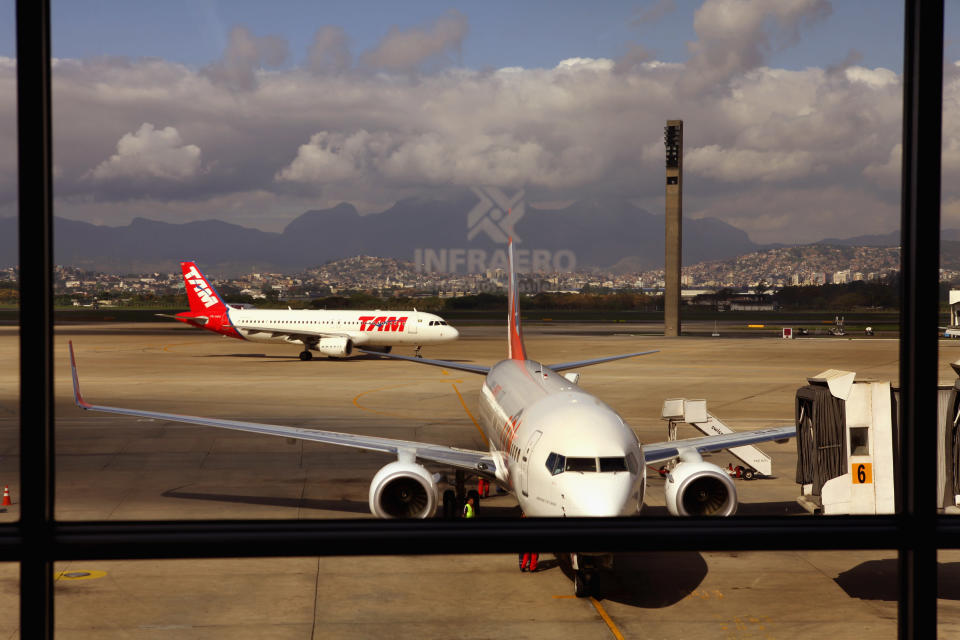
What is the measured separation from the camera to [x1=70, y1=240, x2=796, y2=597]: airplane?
13.5 metres

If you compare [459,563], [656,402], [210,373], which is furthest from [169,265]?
[459,563]

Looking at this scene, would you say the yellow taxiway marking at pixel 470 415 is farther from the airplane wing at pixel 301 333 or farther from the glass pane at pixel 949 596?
the glass pane at pixel 949 596

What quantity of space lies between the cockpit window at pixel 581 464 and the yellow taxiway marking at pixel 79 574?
29.8 ft

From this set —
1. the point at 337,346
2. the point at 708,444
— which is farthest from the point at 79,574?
the point at 337,346

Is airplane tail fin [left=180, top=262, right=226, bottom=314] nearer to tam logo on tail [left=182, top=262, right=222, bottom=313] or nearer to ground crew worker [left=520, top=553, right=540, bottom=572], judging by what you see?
tam logo on tail [left=182, top=262, right=222, bottom=313]

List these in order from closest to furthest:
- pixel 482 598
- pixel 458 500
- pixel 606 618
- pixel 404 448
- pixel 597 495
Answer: pixel 597 495, pixel 606 618, pixel 482 598, pixel 404 448, pixel 458 500

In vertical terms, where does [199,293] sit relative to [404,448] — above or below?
above

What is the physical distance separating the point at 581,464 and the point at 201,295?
60548mm

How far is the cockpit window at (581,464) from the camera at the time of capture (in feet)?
44.3

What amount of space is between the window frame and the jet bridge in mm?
20347

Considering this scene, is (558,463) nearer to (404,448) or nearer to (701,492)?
(701,492)

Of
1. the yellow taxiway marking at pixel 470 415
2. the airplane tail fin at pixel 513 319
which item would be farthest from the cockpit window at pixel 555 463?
the yellow taxiway marking at pixel 470 415

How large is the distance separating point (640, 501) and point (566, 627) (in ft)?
8.05

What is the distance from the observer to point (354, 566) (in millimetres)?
16219
